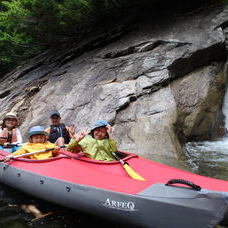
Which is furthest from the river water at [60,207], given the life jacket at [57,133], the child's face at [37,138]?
the life jacket at [57,133]

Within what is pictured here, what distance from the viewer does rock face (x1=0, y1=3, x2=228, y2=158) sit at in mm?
7754

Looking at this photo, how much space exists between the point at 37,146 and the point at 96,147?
108cm

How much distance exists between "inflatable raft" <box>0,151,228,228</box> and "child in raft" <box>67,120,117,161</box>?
0.24m

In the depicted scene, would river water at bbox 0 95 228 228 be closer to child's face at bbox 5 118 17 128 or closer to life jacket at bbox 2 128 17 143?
life jacket at bbox 2 128 17 143

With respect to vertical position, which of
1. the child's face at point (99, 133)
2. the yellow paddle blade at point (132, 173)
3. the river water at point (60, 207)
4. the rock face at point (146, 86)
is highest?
the rock face at point (146, 86)

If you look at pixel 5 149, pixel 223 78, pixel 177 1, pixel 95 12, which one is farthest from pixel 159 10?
pixel 5 149

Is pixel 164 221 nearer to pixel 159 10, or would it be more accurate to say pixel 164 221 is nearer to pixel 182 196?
pixel 182 196

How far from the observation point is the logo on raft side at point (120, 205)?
3321 millimetres

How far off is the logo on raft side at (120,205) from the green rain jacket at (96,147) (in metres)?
1.39

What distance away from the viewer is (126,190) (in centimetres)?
344

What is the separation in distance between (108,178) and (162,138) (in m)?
3.72

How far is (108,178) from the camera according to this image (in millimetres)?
3775

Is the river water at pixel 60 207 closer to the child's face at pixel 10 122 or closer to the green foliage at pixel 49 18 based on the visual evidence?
the child's face at pixel 10 122

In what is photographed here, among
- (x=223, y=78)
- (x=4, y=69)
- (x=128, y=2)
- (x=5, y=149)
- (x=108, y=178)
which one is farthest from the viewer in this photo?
(x=4, y=69)
